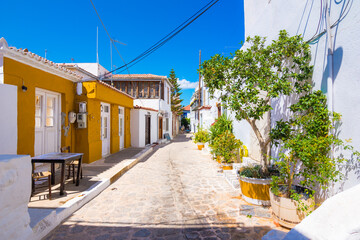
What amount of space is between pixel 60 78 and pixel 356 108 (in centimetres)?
772

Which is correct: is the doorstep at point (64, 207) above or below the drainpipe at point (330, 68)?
below

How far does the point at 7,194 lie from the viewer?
2053 mm

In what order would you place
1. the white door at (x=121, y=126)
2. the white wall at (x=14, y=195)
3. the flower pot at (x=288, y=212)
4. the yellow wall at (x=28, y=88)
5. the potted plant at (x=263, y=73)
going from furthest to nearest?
the white door at (x=121, y=126)
the yellow wall at (x=28, y=88)
the potted plant at (x=263, y=73)
the flower pot at (x=288, y=212)
the white wall at (x=14, y=195)

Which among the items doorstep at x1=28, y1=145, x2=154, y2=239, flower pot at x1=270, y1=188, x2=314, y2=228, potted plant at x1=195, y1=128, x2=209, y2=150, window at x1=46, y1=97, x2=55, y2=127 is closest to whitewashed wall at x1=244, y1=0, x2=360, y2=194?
flower pot at x1=270, y1=188, x2=314, y2=228

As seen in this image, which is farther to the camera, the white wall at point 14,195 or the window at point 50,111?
the window at point 50,111

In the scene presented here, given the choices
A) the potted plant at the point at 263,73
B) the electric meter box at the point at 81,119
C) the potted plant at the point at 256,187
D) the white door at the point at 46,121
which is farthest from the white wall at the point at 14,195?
the electric meter box at the point at 81,119

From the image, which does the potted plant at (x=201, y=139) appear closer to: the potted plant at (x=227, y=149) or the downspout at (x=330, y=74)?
the potted plant at (x=227, y=149)

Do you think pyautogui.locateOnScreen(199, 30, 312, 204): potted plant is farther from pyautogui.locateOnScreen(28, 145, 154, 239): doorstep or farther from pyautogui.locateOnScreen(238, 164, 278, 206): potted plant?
pyautogui.locateOnScreen(28, 145, 154, 239): doorstep

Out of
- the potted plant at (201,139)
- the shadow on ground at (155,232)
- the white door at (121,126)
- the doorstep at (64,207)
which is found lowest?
the shadow on ground at (155,232)

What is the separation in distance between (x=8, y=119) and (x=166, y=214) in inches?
166

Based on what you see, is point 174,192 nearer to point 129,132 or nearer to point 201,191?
point 201,191

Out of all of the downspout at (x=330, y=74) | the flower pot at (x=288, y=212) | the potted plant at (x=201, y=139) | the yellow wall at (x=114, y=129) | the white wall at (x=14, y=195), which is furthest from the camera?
the potted plant at (x=201, y=139)

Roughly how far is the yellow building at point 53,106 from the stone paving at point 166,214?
2.61 meters

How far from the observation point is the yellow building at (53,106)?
4840 mm
